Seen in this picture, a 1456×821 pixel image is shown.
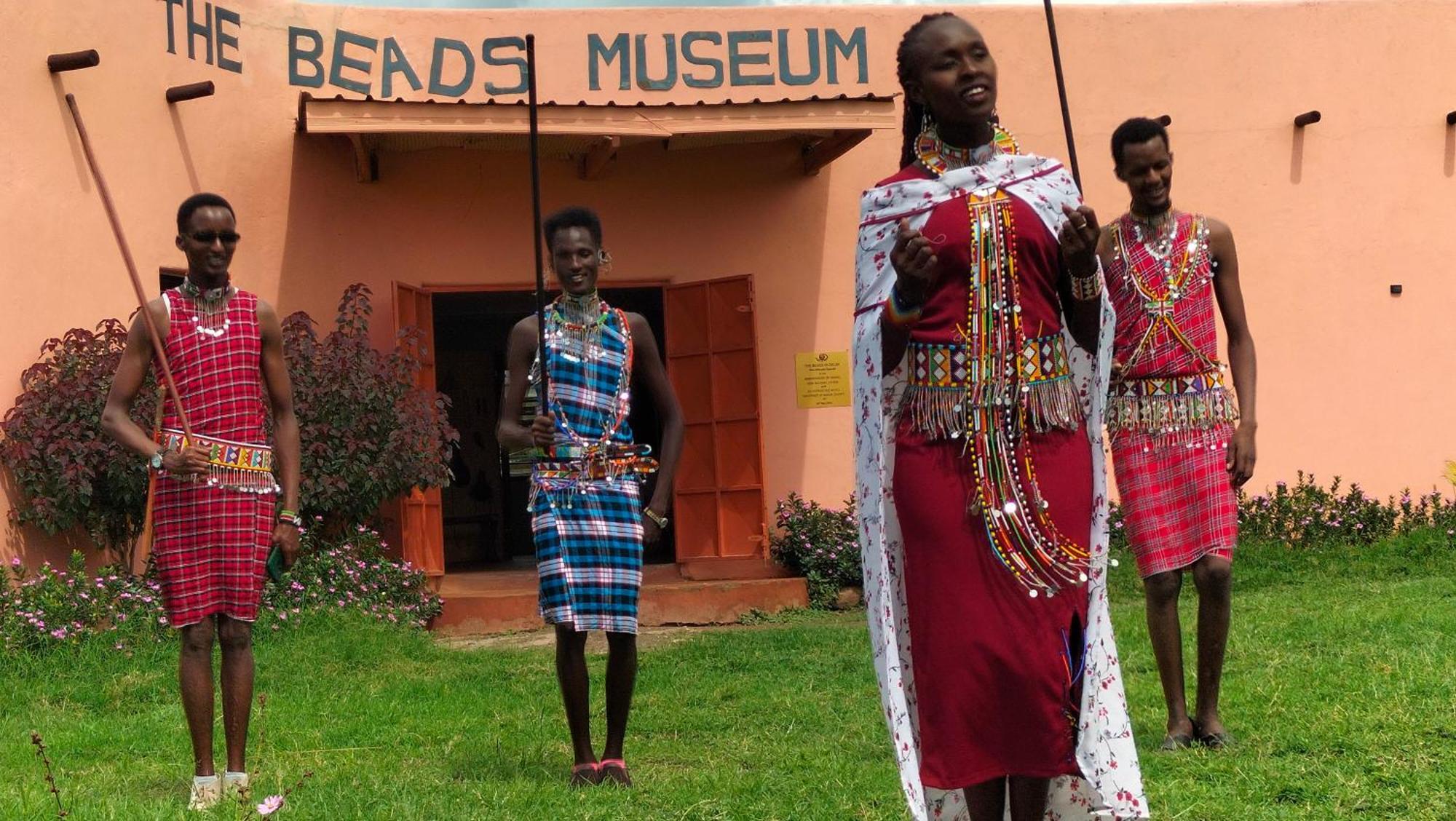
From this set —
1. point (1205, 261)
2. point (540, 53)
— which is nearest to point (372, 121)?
point (540, 53)

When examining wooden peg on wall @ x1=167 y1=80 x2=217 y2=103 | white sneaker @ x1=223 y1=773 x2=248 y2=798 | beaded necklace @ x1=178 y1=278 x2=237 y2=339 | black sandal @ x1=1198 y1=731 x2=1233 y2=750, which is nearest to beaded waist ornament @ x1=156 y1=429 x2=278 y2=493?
beaded necklace @ x1=178 y1=278 x2=237 y2=339

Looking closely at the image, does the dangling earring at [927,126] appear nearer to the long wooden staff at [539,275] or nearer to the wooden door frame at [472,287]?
the long wooden staff at [539,275]

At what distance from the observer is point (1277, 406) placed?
12328 mm

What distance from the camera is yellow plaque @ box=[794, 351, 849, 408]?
11.9 meters

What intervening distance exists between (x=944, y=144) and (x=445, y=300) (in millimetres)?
10955

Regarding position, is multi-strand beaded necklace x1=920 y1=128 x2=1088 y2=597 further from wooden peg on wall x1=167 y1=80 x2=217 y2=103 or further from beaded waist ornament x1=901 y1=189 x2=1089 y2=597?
wooden peg on wall x1=167 y1=80 x2=217 y2=103

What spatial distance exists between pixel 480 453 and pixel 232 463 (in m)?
12.1

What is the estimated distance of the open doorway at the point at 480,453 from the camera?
53.1ft

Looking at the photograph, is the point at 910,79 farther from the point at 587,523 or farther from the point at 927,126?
the point at 587,523

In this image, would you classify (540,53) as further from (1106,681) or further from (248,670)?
(1106,681)

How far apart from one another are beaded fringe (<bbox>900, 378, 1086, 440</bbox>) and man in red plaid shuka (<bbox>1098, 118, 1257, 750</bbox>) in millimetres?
1833

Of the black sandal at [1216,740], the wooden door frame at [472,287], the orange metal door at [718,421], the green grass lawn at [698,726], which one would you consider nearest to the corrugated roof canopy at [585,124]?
the wooden door frame at [472,287]

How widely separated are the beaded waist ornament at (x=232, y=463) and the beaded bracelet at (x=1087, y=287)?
9.18ft

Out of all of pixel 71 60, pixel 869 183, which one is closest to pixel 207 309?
pixel 71 60
